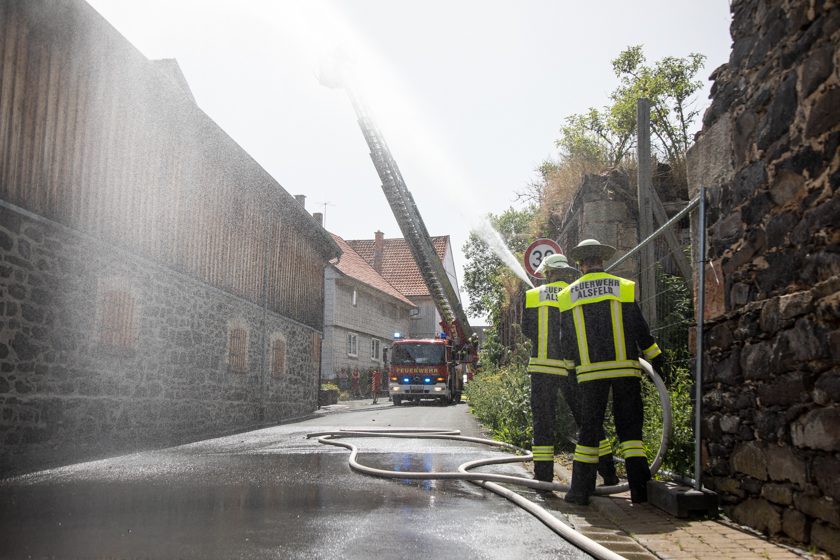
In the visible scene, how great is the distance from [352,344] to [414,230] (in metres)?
15.8

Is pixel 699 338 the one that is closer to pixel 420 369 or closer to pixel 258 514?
pixel 258 514

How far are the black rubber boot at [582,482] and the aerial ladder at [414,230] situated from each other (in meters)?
15.6

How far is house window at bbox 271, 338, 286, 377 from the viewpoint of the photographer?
1859 centimetres

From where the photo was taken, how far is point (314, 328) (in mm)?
22672

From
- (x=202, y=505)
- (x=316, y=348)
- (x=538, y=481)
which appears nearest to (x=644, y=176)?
(x=538, y=481)

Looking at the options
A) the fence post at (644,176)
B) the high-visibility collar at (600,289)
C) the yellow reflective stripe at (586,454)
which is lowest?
the yellow reflective stripe at (586,454)

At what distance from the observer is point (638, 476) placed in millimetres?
5113

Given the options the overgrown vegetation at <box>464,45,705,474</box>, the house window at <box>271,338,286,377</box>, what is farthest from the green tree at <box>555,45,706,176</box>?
the house window at <box>271,338,286,377</box>

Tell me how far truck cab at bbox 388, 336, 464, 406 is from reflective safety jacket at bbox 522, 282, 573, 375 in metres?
18.2

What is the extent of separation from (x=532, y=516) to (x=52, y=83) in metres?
8.60

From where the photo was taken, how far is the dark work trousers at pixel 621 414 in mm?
5094

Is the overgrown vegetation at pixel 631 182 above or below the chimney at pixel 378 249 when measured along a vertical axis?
below

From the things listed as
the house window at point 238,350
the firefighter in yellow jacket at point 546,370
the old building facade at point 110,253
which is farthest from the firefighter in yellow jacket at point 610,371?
the house window at point 238,350

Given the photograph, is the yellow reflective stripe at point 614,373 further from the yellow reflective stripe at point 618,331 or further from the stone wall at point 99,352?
the stone wall at point 99,352
